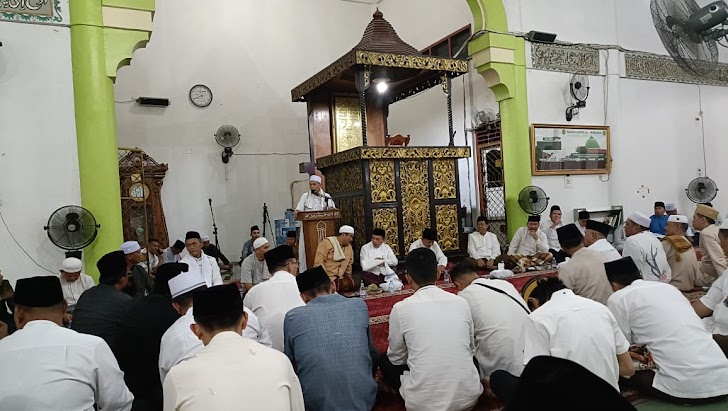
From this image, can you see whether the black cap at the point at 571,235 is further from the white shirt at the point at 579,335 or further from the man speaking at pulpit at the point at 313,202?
the man speaking at pulpit at the point at 313,202

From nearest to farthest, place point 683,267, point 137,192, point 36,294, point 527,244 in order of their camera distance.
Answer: point 36,294
point 683,267
point 527,244
point 137,192

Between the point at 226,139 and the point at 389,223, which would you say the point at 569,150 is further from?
the point at 226,139

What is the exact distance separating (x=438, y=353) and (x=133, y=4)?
15.6 feet

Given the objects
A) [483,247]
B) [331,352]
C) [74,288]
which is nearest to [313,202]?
[483,247]

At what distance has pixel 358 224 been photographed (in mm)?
Answer: 6293

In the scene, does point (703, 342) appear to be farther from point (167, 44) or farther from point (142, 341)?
point (167, 44)

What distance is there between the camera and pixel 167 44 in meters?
9.05

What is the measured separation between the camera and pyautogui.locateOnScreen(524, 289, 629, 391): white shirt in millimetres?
1976

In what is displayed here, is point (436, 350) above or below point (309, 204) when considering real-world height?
below

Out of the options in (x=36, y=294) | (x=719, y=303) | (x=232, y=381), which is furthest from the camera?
(x=719, y=303)

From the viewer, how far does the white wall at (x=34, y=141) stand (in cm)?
462

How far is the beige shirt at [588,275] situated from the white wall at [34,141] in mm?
4461

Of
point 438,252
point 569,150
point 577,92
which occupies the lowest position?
point 438,252

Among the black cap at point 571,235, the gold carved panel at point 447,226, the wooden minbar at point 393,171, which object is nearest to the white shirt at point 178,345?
the black cap at point 571,235
